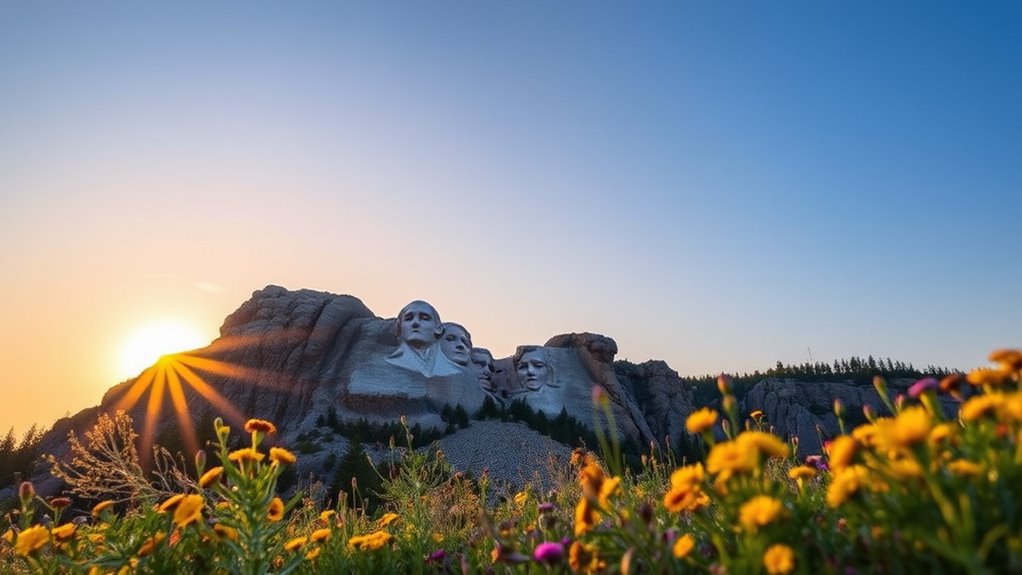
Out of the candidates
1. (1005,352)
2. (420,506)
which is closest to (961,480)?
(1005,352)

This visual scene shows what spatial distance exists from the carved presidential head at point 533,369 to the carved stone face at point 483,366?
1745mm

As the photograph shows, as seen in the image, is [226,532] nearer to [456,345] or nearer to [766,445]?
[766,445]

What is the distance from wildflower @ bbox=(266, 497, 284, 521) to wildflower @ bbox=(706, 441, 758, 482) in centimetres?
250

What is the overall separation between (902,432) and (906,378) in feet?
236

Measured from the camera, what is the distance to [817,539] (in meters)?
1.71

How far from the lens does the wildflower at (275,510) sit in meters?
3.12

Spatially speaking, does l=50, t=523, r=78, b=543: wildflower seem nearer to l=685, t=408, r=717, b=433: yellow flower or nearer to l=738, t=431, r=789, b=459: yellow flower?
l=685, t=408, r=717, b=433: yellow flower

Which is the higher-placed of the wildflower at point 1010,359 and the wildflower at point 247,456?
the wildflower at point 1010,359

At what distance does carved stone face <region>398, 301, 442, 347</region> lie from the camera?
1223 inches

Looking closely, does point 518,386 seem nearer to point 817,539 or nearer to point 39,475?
point 39,475

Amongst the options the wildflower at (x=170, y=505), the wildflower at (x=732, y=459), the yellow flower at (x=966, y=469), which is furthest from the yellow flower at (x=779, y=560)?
the wildflower at (x=170, y=505)

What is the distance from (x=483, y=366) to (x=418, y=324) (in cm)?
691

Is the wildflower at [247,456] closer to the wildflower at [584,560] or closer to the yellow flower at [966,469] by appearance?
the wildflower at [584,560]

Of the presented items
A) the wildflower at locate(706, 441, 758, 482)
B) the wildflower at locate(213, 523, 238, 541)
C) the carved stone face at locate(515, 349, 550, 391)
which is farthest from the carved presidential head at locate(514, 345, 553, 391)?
the wildflower at locate(706, 441, 758, 482)
